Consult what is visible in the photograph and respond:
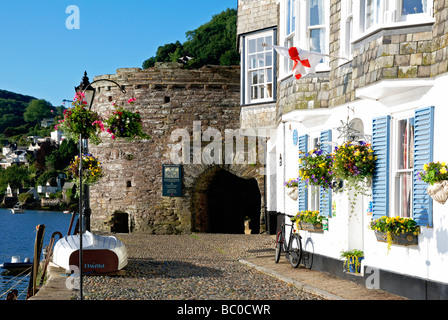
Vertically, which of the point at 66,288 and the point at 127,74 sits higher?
the point at 127,74

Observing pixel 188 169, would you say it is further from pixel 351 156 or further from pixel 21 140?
pixel 21 140

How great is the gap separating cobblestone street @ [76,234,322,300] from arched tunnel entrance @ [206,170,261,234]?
7.30 meters

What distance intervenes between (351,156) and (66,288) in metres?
4.88

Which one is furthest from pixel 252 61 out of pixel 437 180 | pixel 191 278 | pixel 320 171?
pixel 437 180

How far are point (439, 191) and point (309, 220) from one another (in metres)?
4.39

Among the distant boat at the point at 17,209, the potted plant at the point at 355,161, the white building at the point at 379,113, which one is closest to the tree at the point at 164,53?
the white building at the point at 379,113

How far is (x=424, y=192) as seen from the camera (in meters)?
7.74

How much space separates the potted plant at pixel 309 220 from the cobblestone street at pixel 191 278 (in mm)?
1296

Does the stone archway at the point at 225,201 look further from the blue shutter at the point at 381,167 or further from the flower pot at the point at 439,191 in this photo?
the flower pot at the point at 439,191

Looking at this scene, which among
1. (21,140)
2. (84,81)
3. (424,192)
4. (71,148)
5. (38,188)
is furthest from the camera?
(21,140)

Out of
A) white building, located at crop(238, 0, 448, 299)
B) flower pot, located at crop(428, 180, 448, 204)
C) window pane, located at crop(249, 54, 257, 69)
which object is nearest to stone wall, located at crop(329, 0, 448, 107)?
white building, located at crop(238, 0, 448, 299)

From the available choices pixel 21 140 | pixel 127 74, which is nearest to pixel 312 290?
pixel 127 74

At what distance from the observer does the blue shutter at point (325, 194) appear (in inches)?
431
